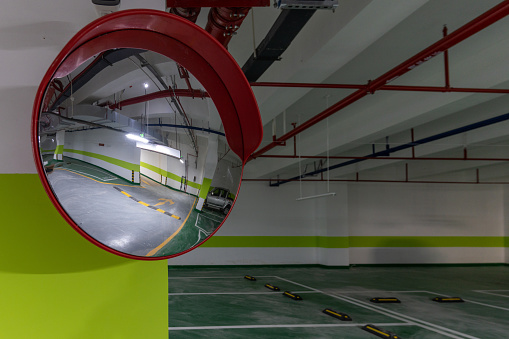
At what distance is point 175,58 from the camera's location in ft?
3.86

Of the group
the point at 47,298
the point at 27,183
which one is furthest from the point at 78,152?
the point at 47,298

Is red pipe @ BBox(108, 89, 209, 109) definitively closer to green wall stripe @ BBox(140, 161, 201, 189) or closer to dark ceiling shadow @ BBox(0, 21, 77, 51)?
green wall stripe @ BBox(140, 161, 201, 189)

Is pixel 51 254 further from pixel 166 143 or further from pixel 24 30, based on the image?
pixel 24 30

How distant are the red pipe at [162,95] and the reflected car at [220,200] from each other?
0.31 meters

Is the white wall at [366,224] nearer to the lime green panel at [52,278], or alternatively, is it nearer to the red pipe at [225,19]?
the red pipe at [225,19]

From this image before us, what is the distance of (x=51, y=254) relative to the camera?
131 centimetres

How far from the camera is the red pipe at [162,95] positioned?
1.16 meters

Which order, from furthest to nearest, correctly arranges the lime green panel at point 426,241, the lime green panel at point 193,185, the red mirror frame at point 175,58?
1. the lime green panel at point 426,241
2. the lime green panel at point 193,185
3. the red mirror frame at point 175,58

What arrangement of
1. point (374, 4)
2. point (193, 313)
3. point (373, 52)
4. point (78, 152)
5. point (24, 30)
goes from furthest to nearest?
point (193, 313), point (373, 52), point (374, 4), point (24, 30), point (78, 152)

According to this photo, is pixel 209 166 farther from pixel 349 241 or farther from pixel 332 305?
pixel 349 241

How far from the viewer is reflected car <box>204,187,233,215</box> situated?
1.28m

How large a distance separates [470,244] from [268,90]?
48.9 ft

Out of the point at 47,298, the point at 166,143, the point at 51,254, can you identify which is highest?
the point at 166,143

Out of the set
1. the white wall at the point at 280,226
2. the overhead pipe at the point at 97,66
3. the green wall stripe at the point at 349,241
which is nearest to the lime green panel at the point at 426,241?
the green wall stripe at the point at 349,241
